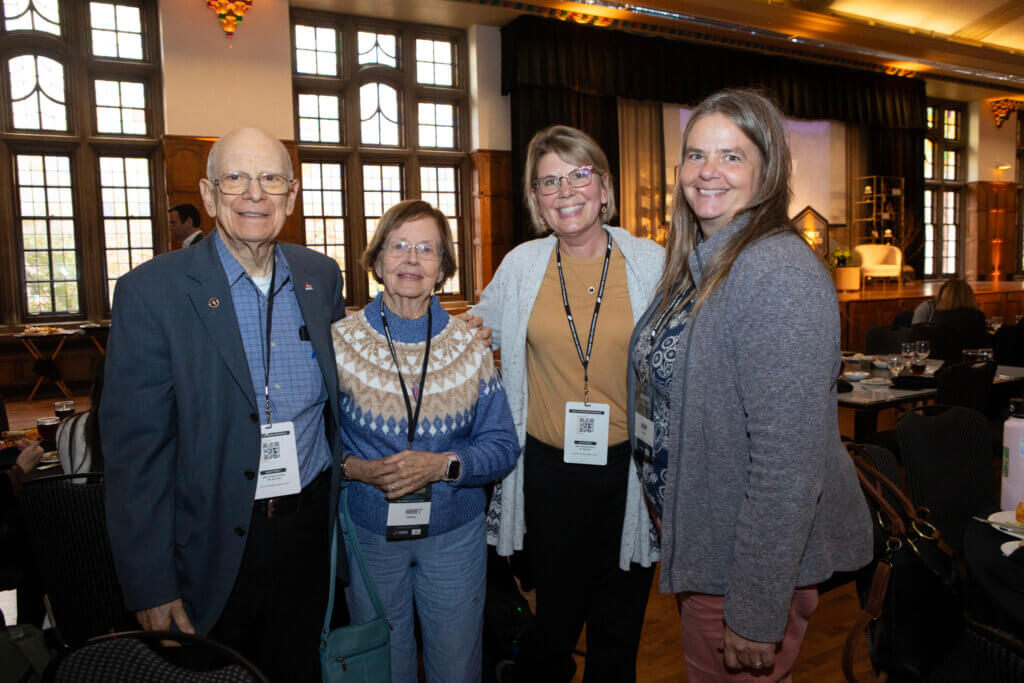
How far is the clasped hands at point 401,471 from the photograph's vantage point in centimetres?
166

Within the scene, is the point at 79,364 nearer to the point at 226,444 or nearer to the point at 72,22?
the point at 72,22

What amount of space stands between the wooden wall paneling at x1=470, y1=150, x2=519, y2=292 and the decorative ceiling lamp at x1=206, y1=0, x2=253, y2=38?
12.3ft

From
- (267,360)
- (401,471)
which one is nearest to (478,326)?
(401,471)

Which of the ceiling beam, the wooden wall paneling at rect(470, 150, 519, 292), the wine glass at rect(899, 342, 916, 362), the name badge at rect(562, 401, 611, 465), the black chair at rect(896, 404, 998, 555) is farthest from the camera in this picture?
the ceiling beam

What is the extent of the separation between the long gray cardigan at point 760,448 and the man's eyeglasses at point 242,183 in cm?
103

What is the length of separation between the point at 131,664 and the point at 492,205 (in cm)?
958

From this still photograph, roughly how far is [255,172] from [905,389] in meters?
4.02

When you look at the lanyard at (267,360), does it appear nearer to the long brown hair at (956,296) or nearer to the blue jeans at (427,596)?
the blue jeans at (427,596)

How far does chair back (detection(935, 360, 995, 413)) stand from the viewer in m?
3.80

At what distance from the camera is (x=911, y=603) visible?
1492 mm

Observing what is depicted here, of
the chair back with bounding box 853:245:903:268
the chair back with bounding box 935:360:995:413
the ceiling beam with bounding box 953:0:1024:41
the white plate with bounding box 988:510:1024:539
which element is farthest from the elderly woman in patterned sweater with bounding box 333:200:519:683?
the ceiling beam with bounding box 953:0:1024:41

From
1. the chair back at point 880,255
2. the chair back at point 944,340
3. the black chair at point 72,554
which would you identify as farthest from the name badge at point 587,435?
the chair back at point 880,255

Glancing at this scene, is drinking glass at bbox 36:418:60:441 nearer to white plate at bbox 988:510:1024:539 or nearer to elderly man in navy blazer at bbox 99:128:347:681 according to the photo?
elderly man in navy blazer at bbox 99:128:347:681

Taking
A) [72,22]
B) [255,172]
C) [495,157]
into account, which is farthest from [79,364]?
[255,172]
